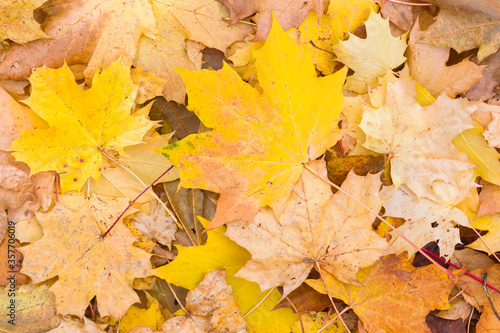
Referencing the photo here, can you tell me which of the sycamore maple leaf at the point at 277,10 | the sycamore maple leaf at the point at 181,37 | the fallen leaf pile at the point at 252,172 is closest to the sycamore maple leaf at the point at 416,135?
the fallen leaf pile at the point at 252,172

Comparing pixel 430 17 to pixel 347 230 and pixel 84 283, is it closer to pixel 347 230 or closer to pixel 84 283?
pixel 347 230

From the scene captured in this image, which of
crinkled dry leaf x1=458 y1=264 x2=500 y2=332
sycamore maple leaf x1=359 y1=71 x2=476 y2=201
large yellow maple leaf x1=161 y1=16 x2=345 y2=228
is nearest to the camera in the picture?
large yellow maple leaf x1=161 y1=16 x2=345 y2=228

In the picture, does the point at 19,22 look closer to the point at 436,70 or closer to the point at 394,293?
the point at 436,70

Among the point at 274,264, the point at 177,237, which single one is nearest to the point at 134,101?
the point at 177,237

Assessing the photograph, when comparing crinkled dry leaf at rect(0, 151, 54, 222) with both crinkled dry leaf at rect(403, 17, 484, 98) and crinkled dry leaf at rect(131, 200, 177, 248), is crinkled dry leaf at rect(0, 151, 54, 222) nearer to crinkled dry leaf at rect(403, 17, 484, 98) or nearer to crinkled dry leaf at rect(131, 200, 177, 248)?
crinkled dry leaf at rect(131, 200, 177, 248)

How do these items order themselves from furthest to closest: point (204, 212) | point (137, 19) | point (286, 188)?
point (204, 212) → point (137, 19) → point (286, 188)

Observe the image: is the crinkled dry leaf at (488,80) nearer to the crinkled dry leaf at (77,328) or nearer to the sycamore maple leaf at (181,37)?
the sycamore maple leaf at (181,37)

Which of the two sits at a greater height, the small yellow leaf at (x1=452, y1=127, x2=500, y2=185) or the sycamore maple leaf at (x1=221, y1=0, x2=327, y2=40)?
the sycamore maple leaf at (x1=221, y1=0, x2=327, y2=40)

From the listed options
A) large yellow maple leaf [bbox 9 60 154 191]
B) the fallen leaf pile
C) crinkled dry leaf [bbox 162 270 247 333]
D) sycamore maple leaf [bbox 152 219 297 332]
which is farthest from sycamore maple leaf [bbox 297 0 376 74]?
crinkled dry leaf [bbox 162 270 247 333]
